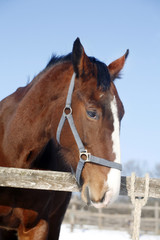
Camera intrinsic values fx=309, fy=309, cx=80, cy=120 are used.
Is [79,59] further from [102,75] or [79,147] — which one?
[79,147]

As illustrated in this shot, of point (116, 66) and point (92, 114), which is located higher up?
point (116, 66)

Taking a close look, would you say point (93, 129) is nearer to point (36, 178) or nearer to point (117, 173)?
point (117, 173)

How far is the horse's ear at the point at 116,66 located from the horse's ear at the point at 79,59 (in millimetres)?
511

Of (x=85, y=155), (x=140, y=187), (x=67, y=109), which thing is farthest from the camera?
(x=67, y=109)

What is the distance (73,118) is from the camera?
280 cm

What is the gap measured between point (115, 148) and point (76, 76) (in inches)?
32.7

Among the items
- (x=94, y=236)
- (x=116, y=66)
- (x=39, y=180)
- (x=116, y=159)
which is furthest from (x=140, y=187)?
(x=94, y=236)

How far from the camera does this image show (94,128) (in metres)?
2.64

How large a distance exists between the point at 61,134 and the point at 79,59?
2.33 feet

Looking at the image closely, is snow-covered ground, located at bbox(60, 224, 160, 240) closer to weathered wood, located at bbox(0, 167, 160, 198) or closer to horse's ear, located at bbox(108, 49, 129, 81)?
weathered wood, located at bbox(0, 167, 160, 198)

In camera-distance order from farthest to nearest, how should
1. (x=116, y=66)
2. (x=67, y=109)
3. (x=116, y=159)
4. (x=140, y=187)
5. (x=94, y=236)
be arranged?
1. (x=94, y=236)
2. (x=116, y=66)
3. (x=67, y=109)
4. (x=140, y=187)
5. (x=116, y=159)

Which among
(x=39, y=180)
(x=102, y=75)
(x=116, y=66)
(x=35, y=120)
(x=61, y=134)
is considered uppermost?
(x=116, y=66)

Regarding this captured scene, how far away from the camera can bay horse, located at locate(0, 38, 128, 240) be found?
2564 mm

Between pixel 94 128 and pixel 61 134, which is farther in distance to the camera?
pixel 61 134
